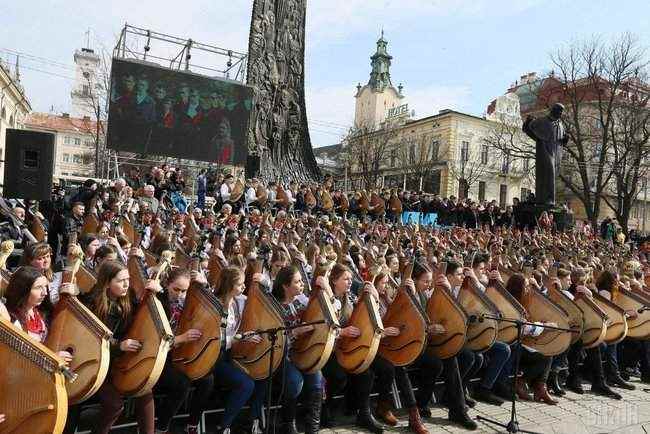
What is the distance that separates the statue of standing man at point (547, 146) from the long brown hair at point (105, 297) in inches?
739

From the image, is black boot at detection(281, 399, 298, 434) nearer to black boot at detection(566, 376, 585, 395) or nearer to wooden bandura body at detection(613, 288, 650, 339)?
black boot at detection(566, 376, 585, 395)

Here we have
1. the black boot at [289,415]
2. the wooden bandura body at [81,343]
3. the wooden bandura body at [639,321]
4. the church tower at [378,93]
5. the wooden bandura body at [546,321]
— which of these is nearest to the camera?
the wooden bandura body at [81,343]

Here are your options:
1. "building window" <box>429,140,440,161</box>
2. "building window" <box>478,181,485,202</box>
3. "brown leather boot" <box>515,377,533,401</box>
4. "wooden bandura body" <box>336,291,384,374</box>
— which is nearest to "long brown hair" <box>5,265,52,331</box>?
"wooden bandura body" <box>336,291,384,374</box>

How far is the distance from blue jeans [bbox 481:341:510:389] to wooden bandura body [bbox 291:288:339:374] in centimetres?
235

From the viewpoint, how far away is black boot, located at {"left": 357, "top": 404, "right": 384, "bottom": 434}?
4.97 meters

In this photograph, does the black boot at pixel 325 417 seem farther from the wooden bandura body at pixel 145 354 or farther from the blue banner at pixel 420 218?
the blue banner at pixel 420 218

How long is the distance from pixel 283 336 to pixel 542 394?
3742 millimetres

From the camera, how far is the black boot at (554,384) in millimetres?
6711

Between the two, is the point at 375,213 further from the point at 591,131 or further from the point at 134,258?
the point at 591,131

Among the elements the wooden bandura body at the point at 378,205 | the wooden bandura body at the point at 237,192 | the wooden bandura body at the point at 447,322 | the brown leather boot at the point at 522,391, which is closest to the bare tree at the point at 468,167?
the wooden bandura body at the point at 378,205

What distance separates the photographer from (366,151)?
46.1 metres

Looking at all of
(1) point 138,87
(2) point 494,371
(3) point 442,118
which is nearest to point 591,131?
(3) point 442,118

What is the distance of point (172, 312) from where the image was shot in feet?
14.6

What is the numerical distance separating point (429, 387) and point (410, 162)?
48.3m
